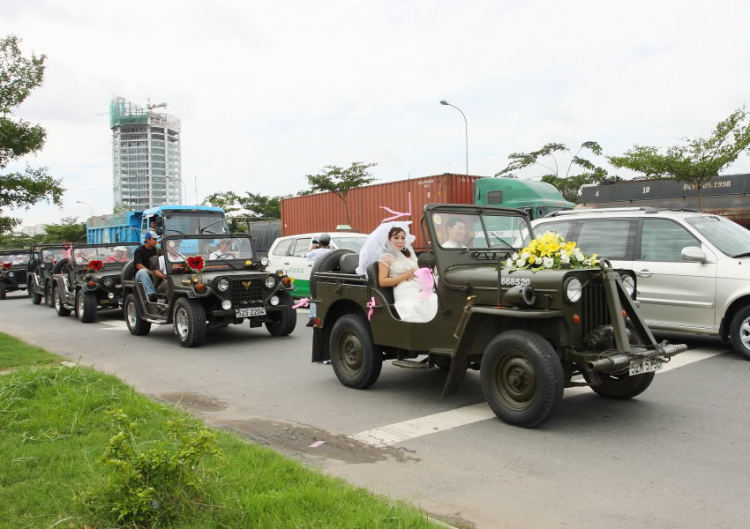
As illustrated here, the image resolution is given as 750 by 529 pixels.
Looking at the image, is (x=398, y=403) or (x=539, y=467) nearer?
(x=539, y=467)

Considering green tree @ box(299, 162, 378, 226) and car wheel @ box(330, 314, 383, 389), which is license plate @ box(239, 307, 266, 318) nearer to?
car wheel @ box(330, 314, 383, 389)

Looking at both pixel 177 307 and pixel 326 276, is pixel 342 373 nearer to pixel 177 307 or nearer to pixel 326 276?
pixel 326 276

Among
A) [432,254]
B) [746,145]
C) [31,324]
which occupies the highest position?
[746,145]

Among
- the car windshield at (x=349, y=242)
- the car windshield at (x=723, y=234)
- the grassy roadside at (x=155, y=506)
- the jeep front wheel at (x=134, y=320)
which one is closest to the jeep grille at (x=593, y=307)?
the grassy roadside at (x=155, y=506)

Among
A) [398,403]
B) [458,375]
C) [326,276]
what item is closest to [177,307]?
[326,276]

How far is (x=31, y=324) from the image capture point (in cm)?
1359

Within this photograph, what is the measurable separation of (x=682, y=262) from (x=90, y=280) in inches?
452

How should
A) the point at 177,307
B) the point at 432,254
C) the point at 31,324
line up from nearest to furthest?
the point at 432,254
the point at 177,307
the point at 31,324

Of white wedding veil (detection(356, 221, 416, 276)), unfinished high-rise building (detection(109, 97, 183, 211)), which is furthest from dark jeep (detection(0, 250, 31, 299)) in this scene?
unfinished high-rise building (detection(109, 97, 183, 211))

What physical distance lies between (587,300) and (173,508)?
352 cm

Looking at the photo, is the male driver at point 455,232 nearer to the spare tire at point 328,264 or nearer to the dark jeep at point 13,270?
the spare tire at point 328,264

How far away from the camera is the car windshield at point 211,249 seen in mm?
10695

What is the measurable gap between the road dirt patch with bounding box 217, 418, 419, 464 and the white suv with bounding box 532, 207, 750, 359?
5.22 m

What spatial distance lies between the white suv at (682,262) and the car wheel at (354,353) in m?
4.09
